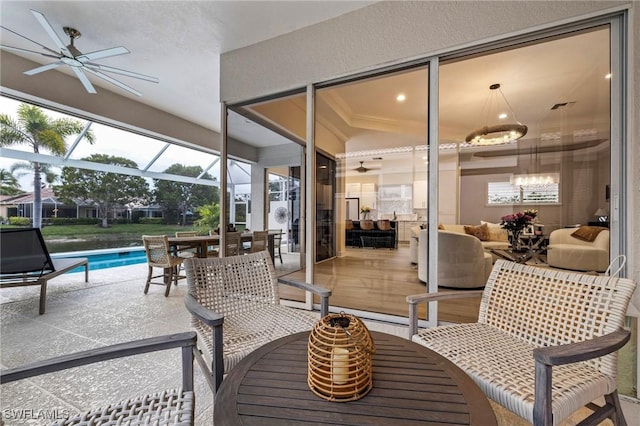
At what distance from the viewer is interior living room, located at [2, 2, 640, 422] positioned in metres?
2.04

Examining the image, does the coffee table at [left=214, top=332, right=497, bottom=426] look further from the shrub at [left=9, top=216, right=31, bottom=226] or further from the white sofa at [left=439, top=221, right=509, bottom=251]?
the shrub at [left=9, top=216, right=31, bottom=226]

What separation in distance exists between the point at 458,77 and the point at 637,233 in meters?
1.98

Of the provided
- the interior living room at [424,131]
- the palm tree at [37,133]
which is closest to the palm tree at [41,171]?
the palm tree at [37,133]

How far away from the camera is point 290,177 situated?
12.1ft

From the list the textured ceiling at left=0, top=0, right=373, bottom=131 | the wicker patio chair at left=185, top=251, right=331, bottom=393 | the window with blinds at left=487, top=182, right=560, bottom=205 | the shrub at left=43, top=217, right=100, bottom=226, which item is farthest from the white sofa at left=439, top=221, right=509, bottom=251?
the shrub at left=43, top=217, right=100, bottom=226

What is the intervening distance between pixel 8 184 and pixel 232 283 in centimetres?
520

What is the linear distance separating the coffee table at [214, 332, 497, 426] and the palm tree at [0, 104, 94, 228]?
19.3ft

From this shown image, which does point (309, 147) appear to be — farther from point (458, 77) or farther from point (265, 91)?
point (458, 77)

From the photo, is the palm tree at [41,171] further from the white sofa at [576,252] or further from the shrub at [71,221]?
the white sofa at [576,252]

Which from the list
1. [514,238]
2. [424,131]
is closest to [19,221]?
[424,131]

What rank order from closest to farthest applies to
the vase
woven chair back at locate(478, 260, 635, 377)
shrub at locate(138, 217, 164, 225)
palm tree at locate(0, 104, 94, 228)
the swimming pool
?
→ 1. woven chair back at locate(478, 260, 635, 377)
2. the vase
3. palm tree at locate(0, 104, 94, 228)
4. the swimming pool
5. shrub at locate(138, 217, 164, 225)

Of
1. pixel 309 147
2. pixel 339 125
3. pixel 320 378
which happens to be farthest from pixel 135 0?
pixel 320 378

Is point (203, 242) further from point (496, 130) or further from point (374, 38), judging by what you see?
point (496, 130)

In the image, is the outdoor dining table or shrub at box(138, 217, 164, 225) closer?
the outdoor dining table
